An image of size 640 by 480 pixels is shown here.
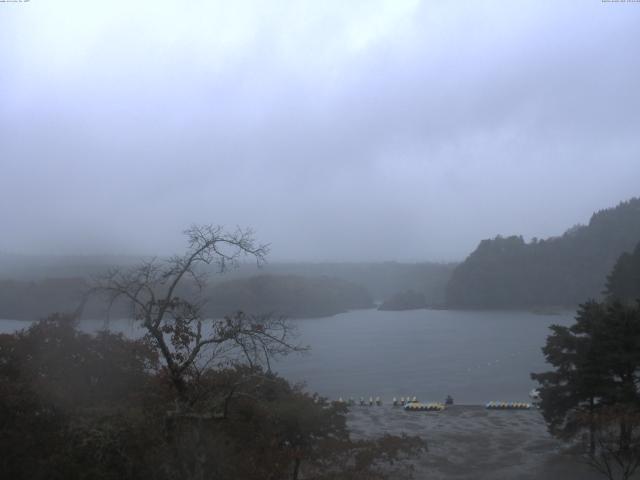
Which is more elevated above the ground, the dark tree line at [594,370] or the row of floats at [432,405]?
the dark tree line at [594,370]

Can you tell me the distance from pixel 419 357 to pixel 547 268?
96.7 feet

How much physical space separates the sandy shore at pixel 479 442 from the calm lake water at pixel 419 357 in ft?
8.19

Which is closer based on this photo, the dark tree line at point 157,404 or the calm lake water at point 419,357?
the dark tree line at point 157,404

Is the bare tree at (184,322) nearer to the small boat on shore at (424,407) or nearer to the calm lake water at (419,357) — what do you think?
the calm lake water at (419,357)

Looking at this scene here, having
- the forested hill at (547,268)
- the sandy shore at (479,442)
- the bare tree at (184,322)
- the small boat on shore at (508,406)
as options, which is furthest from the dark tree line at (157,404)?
the forested hill at (547,268)

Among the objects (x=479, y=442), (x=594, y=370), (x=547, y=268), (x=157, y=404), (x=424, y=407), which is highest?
(x=547, y=268)

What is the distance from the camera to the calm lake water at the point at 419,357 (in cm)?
2200

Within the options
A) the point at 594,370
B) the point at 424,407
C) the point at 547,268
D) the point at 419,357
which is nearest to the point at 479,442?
the point at 594,370

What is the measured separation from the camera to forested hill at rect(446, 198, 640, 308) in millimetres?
53000

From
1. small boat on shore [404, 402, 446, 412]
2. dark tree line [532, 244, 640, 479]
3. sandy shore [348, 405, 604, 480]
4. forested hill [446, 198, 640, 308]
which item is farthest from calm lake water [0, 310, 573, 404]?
forested hill [446, 198, 640, 308]

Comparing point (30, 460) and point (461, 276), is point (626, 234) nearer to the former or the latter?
point (461, 276)

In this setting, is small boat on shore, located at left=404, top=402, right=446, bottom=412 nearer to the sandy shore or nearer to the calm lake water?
the sandy shore

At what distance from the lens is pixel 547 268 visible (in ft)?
180

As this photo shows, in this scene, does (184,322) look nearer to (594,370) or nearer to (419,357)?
(594,370)
